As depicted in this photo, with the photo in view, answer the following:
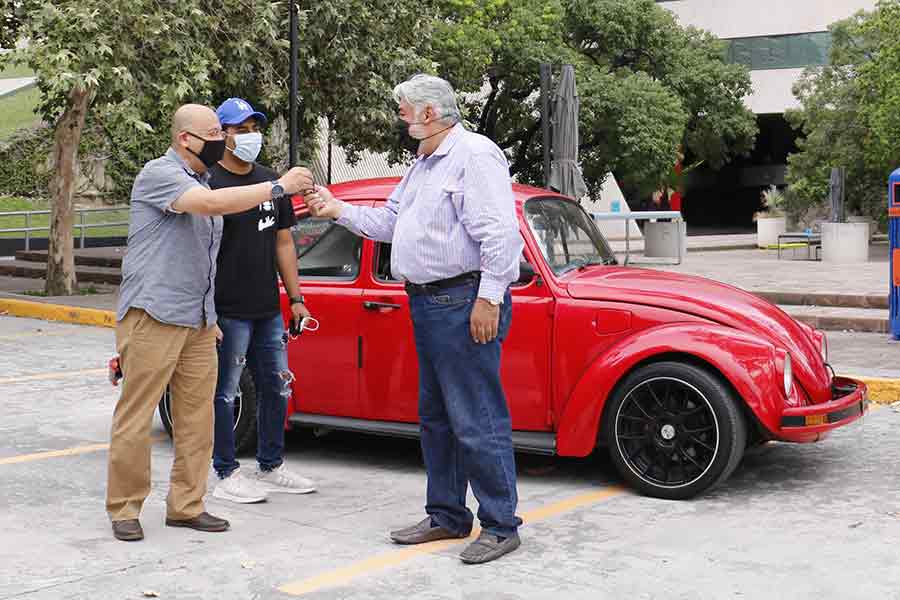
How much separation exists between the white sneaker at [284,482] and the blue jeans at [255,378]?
13cm

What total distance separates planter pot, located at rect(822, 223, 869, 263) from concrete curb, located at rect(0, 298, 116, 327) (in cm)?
1562

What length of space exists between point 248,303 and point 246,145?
76 centimetres

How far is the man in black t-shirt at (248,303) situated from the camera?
20.4 feet

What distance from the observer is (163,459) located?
24.4ft

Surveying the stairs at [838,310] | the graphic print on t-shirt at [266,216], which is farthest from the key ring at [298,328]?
the stairs at [838,310]

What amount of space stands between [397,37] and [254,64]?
2803 mm

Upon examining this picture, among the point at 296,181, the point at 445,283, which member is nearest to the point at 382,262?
the point at 296,181

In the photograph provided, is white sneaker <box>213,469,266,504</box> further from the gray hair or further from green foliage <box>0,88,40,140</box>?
green foliage <box>0,88,40,140</box>

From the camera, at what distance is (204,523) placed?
19.0 feet

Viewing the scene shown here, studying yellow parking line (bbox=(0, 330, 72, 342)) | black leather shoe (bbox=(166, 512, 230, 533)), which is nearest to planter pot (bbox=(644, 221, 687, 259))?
yellow parking line (bbox=(0, 330, 72, 342))

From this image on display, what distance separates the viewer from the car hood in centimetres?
648

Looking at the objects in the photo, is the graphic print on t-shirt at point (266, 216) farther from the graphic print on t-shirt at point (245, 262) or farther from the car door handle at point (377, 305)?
the car door handle at point (377, 305)

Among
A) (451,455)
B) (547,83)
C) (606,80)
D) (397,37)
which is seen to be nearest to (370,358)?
(451,455)

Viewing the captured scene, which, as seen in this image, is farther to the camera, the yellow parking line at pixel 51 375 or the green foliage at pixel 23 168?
the green foliage at pixel 23 168
